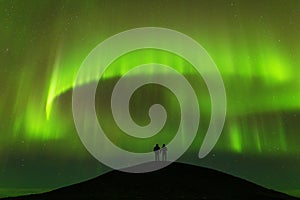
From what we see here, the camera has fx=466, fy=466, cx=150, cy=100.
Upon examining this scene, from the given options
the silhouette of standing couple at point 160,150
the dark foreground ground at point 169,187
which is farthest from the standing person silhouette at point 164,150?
the dark foreground ground at point 169,187

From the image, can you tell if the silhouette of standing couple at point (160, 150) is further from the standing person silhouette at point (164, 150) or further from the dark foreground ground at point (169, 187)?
the dark foreground ground at point (169, 187)

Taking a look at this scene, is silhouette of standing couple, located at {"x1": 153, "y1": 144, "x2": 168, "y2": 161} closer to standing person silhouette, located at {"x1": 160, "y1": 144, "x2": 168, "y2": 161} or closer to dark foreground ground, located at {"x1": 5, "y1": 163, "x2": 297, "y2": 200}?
standing person silhouette, located at {"x1": 160, "y1": 144, "x2": 168, "y2": 161}

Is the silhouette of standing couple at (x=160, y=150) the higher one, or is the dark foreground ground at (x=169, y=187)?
the silhouette of standing couple at (x=160, y=150)

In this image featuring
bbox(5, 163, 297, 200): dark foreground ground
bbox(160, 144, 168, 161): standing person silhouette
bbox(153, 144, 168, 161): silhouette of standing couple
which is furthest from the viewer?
bbox(153, 144, 168, 161): silhouette of standing couple

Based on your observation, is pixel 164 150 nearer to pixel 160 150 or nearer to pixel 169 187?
pixel 160 150

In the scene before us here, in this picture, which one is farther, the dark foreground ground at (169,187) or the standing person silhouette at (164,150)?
the standing person silhouette at (164,150)

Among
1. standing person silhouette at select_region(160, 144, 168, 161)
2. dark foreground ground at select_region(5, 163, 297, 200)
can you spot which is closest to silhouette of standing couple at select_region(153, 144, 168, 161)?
standing person silhouette at select_region(160, 144, 168, 161)

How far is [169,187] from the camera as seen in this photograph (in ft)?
205

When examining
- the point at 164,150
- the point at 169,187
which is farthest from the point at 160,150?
the point at 169,187

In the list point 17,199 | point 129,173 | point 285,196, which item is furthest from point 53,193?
point 285,196

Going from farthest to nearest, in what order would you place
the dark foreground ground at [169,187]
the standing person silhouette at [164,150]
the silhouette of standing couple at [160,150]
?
the silhouette of standing couple at [160,150] < the standing person silhouette at [164,150] < the dark foreground ground at [169,187]

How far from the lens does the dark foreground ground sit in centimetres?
5962

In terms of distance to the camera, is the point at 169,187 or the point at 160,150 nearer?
the point at 169,187

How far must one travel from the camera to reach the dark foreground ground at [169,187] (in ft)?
196
